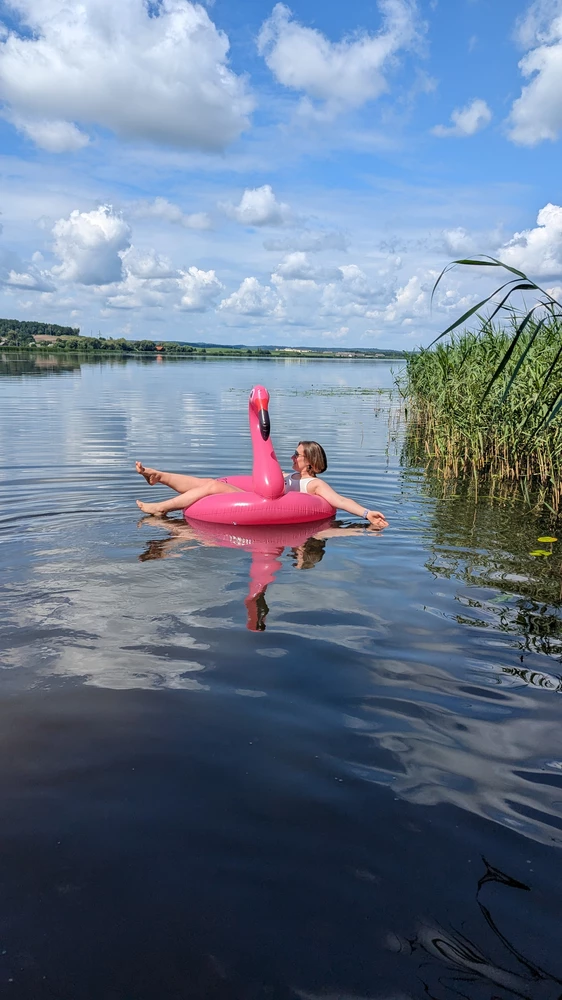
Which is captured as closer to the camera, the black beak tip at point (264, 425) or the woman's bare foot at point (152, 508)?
the black beak tip at point (264, 425)

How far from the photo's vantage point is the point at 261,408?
7559 mm

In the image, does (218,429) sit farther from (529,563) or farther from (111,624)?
(111,624)

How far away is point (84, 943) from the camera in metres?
2.08

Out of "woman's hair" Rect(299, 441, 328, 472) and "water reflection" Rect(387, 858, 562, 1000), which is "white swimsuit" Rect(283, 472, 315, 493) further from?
"water reflection" Rect(387, 858, 562, 1000)

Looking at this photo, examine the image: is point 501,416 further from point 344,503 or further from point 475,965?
point 475,965

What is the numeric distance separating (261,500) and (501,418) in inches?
173

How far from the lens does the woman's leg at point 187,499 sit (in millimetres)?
7703

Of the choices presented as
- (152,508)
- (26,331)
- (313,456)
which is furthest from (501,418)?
(26,331)

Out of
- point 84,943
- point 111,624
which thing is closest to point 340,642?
point 111,624

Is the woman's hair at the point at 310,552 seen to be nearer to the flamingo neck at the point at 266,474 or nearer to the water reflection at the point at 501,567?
the flamingo neck at the point at 266,474

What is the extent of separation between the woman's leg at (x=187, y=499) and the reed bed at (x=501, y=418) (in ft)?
10.9

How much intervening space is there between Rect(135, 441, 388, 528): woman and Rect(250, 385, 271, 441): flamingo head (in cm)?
56

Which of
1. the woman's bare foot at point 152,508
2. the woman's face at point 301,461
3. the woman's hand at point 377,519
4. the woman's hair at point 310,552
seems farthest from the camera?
the woman's face at point 301,461

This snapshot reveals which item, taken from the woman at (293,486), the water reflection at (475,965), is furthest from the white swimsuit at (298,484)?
the water reflection at (475,965)
